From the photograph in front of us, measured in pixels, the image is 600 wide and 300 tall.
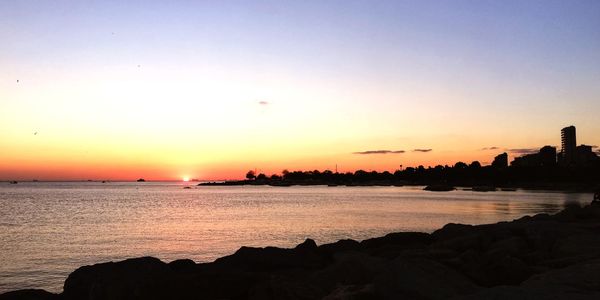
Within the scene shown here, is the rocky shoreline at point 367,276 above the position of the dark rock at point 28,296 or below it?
above

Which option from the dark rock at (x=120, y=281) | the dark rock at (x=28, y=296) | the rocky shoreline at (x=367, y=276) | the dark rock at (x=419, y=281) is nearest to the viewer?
the rocky shoreline at (x=367, y=276)

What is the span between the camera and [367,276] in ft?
22.0

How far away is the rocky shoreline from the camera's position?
5.86m

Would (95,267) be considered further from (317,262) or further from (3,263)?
(3,263)

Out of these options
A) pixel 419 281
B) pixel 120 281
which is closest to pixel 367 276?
pixel 419 281

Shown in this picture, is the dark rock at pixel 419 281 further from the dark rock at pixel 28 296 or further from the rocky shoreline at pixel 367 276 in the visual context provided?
the dark rock at pixel 28 296

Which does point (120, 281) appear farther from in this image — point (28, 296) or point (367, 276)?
point (367, 276)

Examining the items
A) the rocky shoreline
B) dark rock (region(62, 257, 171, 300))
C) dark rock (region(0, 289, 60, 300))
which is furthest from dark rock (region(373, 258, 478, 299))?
dark rock (region(0, 289, 60, 300))

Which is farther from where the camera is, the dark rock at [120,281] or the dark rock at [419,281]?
the dark rock at [120,281]

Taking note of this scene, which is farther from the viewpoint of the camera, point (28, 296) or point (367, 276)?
point (28, 296)

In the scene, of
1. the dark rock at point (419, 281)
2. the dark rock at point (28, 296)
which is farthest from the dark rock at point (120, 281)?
the dark rock at point (419, 281)

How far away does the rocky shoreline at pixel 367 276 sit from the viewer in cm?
586

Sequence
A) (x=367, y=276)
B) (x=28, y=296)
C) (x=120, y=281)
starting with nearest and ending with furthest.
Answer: (x=367, y=276)
(x=120, y=281)
(x=28, y=296)

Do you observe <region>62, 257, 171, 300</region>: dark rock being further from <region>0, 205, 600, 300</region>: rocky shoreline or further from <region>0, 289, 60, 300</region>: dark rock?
<region>0, 289, 60, 300</region>: dark rock
